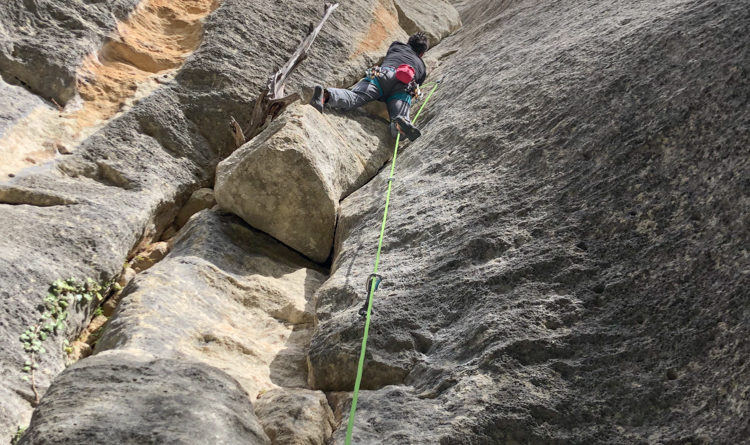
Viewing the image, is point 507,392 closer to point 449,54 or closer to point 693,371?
point 693,371

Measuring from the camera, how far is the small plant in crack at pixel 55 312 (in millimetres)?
4273

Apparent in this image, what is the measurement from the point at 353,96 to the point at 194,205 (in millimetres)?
2337

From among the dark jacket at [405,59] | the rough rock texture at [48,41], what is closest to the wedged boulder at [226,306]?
the rough rock texture at [48,41]

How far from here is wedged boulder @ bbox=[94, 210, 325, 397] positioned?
13.9ft

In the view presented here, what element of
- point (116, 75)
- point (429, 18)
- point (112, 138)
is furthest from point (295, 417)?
point (429, 18)

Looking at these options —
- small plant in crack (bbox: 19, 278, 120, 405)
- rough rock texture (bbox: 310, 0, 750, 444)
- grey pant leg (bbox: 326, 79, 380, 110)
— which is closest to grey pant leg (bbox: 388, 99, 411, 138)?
grey pant leg (bbox: 326, 79, 380, 110)

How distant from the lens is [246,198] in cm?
593

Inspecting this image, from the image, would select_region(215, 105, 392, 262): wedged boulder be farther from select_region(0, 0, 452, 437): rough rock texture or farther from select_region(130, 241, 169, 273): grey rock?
select_region(0, 0, 452, 437): rough rock texture

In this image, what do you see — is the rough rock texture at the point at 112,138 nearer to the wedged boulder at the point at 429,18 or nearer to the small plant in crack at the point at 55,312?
Answer: the small plant in crack at the point at 55,312

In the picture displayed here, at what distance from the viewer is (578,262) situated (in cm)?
392

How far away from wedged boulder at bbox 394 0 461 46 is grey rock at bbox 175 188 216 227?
19.0 ft

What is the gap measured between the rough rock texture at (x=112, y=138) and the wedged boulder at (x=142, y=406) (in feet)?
2.67

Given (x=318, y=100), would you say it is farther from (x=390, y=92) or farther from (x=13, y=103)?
(x=13, y=103)

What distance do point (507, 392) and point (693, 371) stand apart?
90 centimetres
